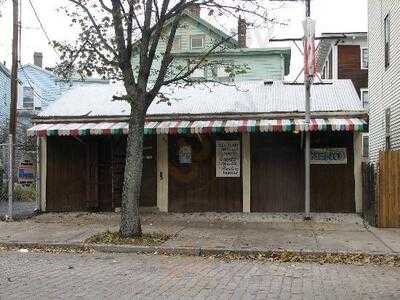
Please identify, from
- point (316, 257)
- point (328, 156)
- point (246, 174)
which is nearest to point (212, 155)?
point (246, 174)

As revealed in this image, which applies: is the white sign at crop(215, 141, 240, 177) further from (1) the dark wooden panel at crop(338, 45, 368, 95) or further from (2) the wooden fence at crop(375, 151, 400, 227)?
(1) the dark wooden panel at crop(338, 45, 368, 95)

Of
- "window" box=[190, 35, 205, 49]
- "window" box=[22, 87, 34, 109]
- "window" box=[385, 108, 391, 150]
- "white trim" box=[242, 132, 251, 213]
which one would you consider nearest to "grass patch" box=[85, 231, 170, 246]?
"white trim" box=[242, 132, 251, 213]

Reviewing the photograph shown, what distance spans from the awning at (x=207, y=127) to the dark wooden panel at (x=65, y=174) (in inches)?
34.7

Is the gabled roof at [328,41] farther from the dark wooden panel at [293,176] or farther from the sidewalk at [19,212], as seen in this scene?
the sidewalk at [19,212]

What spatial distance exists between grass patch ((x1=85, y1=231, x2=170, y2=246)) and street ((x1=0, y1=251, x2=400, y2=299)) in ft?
3.06

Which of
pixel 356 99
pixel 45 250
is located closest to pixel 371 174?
pixel 356 99

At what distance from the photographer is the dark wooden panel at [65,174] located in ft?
55.4

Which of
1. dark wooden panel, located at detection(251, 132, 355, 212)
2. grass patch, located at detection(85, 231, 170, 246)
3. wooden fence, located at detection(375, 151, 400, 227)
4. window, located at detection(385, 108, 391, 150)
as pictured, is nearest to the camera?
grass patch, located at detection(85, 231, 170, 246)

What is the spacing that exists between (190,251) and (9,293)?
14.1 feet

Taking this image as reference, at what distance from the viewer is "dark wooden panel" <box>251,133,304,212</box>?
1603 cm

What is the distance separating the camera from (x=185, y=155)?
54.3ft

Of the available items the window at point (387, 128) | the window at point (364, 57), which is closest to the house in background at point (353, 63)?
the window at point (364, 57)

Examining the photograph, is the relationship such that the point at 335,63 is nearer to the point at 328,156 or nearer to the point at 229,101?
the point at 229,101

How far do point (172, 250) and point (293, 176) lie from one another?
6263 millimetres
